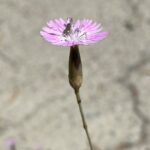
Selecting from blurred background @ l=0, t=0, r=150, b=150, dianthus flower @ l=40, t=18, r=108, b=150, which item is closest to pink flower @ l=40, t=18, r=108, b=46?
dianthus flower @ l=40, t=18, r=108, b=150

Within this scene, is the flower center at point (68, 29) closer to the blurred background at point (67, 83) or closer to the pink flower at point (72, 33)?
the pink flower at point (72, 33)

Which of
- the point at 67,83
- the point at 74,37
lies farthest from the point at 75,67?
the point at 67,83

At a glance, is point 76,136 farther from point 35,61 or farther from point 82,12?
point 82,12

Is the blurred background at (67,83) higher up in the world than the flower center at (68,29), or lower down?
higher up

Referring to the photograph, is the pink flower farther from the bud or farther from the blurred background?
the blurred background

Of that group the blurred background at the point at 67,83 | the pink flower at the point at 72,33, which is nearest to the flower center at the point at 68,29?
the pink flower at the point at 72,33

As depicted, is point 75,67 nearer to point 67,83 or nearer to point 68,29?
point 68,29

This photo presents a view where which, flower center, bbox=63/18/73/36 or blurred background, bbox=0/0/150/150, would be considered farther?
blurred background, bbox=0/0/150/150
